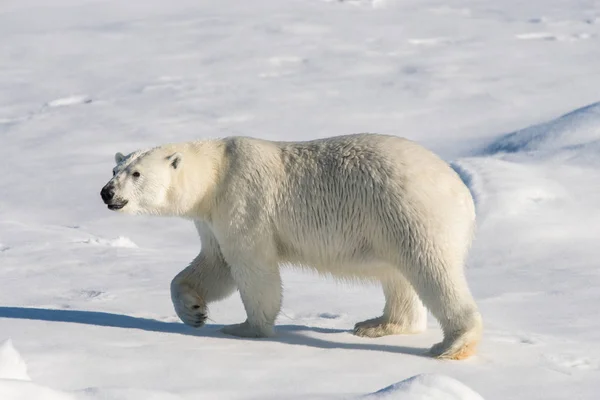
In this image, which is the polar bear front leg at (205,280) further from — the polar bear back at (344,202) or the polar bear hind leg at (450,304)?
the polar bear hind leg at (450,304)

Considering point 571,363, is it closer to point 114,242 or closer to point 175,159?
point 175,159

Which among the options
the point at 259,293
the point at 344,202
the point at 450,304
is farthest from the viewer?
the point at 259,293

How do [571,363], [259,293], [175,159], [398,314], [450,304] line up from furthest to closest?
[398,314], [175,159], [259,293], [450,304], [571,363]

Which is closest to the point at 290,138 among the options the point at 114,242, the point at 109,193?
the point at 114,242

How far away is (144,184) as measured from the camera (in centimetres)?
568

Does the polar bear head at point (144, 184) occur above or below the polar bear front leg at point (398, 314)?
above

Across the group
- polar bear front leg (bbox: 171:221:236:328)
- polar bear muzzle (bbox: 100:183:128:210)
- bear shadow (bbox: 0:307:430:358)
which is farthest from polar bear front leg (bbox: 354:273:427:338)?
polar bear muzzle (bbox: 100:183:128:210)

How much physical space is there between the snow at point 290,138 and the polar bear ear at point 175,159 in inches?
34.9

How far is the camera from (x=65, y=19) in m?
18.8

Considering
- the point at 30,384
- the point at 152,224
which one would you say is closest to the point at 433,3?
the point at 152,224

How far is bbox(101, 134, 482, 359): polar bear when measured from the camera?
521 centimetres

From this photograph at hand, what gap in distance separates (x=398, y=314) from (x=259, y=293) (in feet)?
2.60

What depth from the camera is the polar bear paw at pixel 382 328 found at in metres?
5.81

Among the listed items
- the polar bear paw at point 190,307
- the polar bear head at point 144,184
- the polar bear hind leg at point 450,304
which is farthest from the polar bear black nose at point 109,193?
the polar bear hind leg at point 450,304
